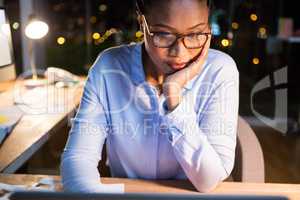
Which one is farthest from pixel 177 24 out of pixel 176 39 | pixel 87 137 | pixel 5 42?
pixel 5 42

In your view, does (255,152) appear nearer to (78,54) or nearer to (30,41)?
(78,54)

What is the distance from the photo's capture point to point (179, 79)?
1055mm

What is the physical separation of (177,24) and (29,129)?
0.73 m

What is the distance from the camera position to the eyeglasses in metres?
1.02

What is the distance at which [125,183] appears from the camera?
1104 mm

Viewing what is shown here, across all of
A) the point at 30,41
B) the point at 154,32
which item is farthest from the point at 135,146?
the point at 30,41

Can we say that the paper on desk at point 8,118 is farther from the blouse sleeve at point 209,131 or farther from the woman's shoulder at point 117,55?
the blouse sleeve at point 209,131

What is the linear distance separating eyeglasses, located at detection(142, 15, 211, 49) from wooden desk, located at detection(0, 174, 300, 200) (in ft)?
1.19

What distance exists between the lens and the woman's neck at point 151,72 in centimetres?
110

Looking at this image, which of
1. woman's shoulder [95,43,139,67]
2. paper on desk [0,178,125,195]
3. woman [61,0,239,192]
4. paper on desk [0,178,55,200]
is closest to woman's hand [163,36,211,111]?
woman [61,0,239,192]

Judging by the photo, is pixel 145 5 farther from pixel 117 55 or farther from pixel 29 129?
pixel 29 129

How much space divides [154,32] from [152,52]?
0.06 metres
